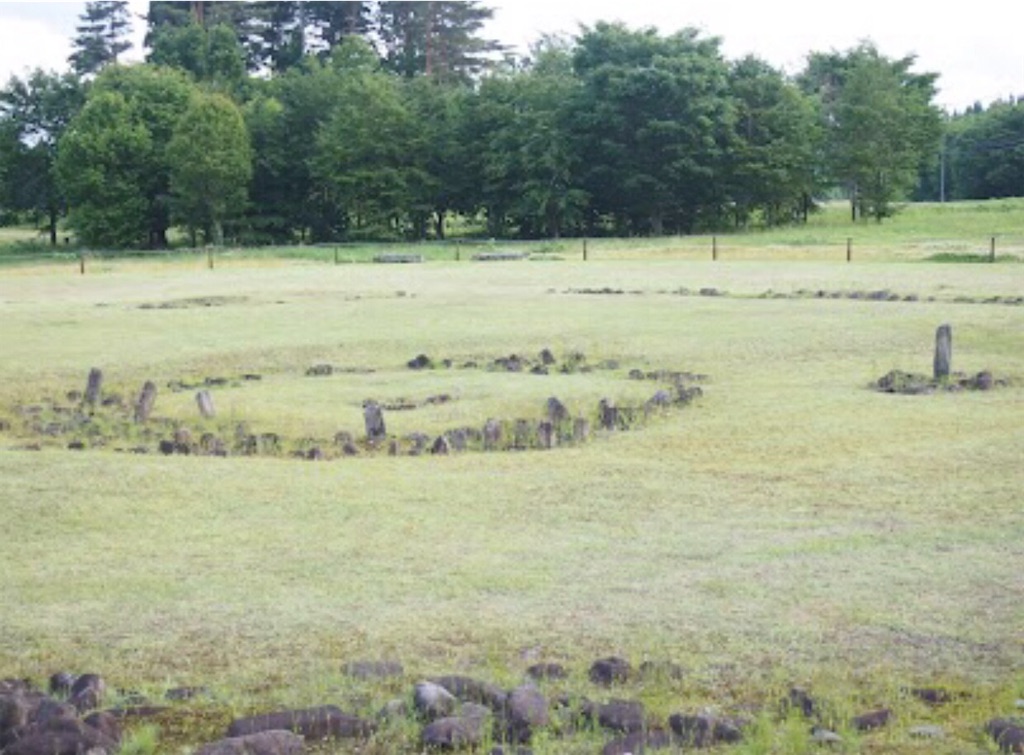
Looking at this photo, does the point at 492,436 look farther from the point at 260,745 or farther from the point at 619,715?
the point at 260,745

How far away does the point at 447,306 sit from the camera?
3203cm

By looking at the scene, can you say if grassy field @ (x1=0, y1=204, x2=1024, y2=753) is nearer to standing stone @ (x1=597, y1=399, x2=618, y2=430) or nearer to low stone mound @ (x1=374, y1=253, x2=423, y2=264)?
standing stone @ (x1=597, y1=399, x2=618, y2=430)

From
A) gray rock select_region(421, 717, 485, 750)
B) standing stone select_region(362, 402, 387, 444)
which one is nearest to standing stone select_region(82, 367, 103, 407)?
standing stone select_region(362, 402, 387, 444)

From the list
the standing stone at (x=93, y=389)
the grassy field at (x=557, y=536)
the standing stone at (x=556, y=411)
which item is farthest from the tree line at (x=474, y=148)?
the standing stone at (x=556, y=411)

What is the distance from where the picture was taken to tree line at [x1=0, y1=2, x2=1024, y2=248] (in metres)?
69.1

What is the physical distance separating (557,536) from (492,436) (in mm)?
4340

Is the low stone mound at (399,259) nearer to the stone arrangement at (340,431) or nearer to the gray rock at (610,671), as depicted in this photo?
the stone arrangement at (340,431)

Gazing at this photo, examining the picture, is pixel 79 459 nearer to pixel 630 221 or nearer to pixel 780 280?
pixel 780 280

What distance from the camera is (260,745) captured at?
6266 millimetres

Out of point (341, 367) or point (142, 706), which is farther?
point (341, 367)

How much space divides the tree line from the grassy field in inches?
1864

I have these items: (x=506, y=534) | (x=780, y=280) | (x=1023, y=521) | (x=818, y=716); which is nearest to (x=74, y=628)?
(x=506, y=534)

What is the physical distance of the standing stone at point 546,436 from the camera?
14797 mm

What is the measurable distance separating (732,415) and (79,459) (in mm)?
7934
